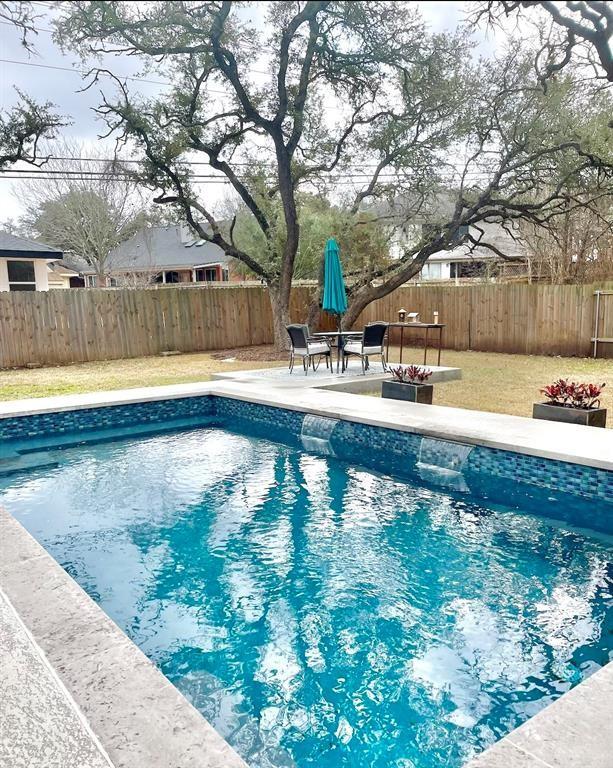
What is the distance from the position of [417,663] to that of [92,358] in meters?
11.6

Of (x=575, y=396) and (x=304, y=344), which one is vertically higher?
(x=304, y=344)

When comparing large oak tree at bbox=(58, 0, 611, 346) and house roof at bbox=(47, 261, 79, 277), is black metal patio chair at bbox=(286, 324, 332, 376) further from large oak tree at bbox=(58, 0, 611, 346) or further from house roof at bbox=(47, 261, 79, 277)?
house roof at bbox=(47, 261, 79, 277)

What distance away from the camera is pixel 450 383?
8844mm

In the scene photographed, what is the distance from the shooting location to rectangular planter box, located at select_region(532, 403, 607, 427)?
18.1 feet

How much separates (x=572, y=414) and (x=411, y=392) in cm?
188

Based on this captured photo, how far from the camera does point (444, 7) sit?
1482 mm

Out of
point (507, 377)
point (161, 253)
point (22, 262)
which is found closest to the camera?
point (507, 377)

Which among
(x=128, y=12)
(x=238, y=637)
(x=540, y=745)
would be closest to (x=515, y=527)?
(x=238, y=637)

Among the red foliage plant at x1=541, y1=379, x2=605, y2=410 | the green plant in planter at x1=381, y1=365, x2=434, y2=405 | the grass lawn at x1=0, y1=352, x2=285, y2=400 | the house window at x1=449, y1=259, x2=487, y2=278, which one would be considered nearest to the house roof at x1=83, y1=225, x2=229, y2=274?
the house window at x1=449, y1=259, x2=487, y2=278

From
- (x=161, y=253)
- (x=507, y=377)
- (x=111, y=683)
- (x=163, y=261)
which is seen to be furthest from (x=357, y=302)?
(x=161, y=253)

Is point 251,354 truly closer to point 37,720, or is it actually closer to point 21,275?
point 21,275

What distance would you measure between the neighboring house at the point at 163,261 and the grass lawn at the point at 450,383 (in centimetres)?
1692

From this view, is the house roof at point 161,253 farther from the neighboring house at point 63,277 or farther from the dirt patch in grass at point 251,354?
the dirt patch in grass at point 251,354

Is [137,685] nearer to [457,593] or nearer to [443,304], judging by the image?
[457,593]
